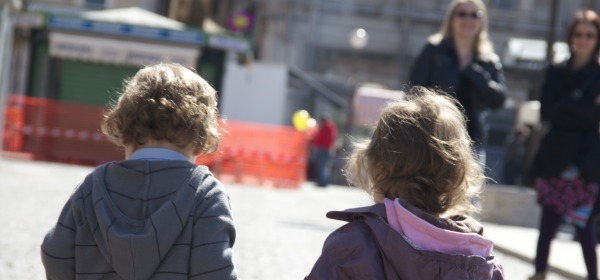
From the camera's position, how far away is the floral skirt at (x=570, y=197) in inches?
289

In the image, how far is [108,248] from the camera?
341 cm

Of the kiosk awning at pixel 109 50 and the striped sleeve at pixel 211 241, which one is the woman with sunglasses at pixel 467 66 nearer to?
the striped sleeve at pixel 211 241

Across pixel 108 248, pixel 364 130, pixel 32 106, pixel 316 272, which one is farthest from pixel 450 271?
pixel 364 130

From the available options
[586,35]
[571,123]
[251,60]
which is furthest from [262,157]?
[586,35]

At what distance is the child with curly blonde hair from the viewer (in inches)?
125

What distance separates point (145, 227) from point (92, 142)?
22.2 meters

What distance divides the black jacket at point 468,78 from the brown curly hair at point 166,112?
11.7ft

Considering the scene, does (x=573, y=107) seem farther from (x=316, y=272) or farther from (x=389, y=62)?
(x=389, y=62)

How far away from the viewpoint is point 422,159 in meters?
3.26

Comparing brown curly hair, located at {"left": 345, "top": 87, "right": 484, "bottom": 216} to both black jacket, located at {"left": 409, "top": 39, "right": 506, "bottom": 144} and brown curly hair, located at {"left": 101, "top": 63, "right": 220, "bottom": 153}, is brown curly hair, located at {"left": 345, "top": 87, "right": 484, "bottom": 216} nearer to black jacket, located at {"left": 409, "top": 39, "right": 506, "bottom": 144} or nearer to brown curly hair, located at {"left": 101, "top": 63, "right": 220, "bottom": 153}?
brown curly hair, located at {"left": 101, "top": 63, "right": 220, "bottom": 153}

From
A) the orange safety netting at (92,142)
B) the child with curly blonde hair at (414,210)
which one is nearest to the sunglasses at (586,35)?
the child with curly blonde hair at (414,210)

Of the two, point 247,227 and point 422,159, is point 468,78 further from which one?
point 247,227

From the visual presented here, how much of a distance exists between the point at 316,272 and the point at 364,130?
3405 cm

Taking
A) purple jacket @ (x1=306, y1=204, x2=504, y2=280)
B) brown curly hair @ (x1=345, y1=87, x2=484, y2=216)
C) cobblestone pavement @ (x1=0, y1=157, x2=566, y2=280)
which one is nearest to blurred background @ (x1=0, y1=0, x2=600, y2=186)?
cobblestone pavement @ (x1=0, y1=157, x2=566, y2=280)
